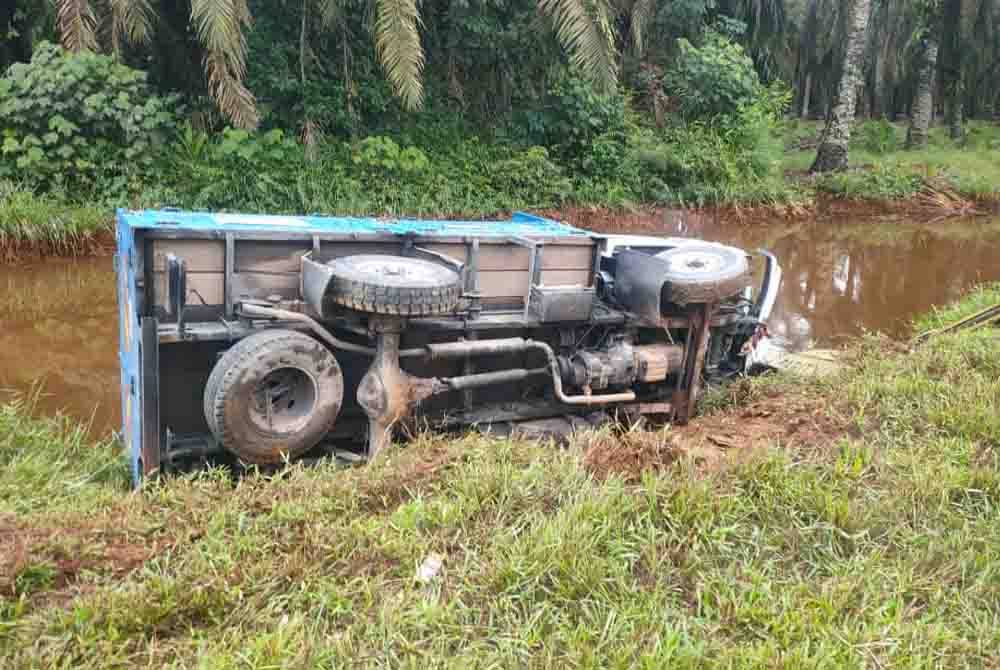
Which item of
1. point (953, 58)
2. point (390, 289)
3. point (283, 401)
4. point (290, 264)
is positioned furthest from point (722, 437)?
point (953, 58)

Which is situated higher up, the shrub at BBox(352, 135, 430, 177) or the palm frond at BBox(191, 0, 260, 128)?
the palm frond at BBox(191, 0, 260, 128)

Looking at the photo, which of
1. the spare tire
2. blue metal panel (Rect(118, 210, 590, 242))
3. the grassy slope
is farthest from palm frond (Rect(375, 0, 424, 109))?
the grassy slope

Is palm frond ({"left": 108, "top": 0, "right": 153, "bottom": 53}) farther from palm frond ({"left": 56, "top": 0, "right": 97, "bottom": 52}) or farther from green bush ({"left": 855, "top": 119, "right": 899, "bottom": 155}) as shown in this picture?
green bush ({"left": 855, "top": 119, "right": 899, "bottom": 155})

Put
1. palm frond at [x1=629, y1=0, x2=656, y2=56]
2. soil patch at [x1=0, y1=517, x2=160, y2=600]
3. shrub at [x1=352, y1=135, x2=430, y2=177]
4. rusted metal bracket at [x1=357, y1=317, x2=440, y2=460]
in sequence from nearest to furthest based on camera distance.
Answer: soil patch at [x1=0, y1=517, x2=160, y2=600] → rusted metal bracket at [x1=357, y1=317, x2=440, y2=460] → shrub at [x1=352, y1=135, x2=430, y2=177] → palm frond at [x1=629, y1=0, x2=656, y2=56]

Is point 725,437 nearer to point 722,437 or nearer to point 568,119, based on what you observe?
point 722,437

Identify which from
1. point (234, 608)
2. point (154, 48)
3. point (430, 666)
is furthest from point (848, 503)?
point (154, 48)

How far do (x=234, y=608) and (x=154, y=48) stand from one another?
1230 centimetres

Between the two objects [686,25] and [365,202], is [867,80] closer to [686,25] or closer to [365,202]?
[686,25]

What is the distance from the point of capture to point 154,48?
12742 millimetres

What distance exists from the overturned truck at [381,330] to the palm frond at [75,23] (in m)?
7.77

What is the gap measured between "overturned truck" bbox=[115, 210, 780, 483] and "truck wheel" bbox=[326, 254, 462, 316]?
10mm

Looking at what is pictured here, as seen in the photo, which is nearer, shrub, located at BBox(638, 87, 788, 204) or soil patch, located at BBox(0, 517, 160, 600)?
soil patch, located at BBox(0, 517, 160, 600)

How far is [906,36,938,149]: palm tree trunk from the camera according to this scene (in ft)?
80.4

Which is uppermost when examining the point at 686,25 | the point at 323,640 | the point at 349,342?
the point at 686,25
